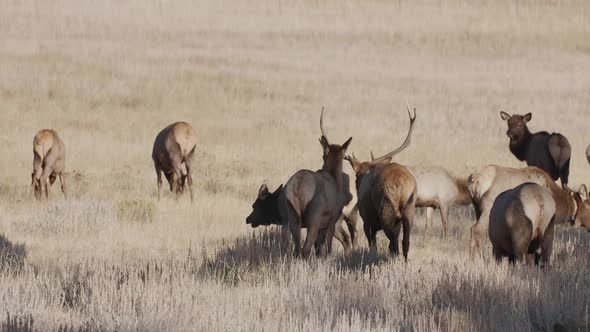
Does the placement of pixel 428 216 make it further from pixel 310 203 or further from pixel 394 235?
pixel 310 203

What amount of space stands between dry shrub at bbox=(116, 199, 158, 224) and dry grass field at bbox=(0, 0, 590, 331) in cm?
5

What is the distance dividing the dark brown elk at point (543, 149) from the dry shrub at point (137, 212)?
221 inches

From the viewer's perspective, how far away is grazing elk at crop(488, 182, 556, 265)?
8.93 m

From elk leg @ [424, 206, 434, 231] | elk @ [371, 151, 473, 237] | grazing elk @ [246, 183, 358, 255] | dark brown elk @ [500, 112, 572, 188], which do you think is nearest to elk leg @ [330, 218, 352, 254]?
grazing elk @ [246, 183, 358, 255]

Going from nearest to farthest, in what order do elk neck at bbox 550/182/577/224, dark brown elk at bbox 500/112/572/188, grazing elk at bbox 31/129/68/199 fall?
elk neck at bbox 550/182/577/224, dark brown elk at bbox 500/112/572/188, grazing elk at bbox 31/129/68/199

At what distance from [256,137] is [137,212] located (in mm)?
13047

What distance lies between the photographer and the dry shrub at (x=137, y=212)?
1403cm

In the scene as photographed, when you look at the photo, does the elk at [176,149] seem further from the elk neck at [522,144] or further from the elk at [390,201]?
the elk at [390,201]

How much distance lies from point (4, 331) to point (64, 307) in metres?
1.15

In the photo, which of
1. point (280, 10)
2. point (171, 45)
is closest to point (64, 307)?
point (171, 45)

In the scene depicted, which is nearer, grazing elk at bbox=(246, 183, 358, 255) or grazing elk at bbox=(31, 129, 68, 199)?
grazing elk at bbox=(246, 183, 358, 255)

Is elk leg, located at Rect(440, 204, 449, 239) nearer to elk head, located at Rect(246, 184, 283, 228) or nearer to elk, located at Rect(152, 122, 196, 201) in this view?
elk head, located at Rect(246, 184, 283, 228)

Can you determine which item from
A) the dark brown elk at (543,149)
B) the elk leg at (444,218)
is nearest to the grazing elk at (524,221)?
the elk leg at (444,218)

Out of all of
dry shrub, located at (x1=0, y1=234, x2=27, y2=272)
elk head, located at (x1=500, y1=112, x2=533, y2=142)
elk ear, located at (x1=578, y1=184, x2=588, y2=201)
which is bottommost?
dry shrub, located at (x1=0, y1=234, x2=27, y2=272)
